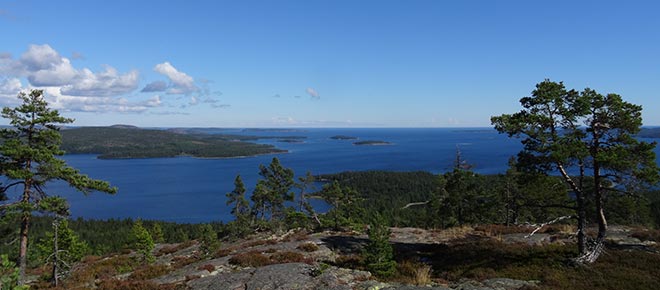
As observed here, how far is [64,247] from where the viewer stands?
33.3 meters

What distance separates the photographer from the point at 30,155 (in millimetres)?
16578

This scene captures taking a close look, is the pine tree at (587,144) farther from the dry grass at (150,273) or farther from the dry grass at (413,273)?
the dry grass at (150,273)

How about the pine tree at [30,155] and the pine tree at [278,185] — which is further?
the pine tree at [278,185]

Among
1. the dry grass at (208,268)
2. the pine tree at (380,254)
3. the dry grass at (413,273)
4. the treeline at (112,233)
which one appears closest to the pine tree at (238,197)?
the treeline at (112,233)

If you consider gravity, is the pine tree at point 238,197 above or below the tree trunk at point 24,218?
below

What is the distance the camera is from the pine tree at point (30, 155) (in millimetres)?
16250

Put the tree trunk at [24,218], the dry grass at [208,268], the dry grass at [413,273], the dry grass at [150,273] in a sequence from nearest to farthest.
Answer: the dry grass at [413,273] → the tree trunk at [24,218] → the dry grass at [208,268] → the dry grass at [150,273]

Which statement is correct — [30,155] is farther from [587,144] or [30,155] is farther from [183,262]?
[587,144]

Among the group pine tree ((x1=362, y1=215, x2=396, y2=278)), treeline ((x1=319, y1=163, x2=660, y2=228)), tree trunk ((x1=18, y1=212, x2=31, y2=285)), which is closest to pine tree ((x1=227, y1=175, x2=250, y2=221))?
treeline ((x1=319, y1=163, x2=660, y2=228))

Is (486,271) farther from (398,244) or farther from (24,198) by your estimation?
(24,198)

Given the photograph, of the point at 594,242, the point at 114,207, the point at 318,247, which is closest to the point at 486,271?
the point at 594,242

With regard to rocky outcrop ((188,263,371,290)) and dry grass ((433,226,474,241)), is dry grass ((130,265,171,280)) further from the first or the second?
dry grass ((433,226,474,241))

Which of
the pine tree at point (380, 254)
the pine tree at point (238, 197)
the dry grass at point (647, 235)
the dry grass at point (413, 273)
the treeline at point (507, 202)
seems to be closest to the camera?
the dry grass at point (413, 273)

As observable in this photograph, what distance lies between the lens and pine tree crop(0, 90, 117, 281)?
16250 mm
